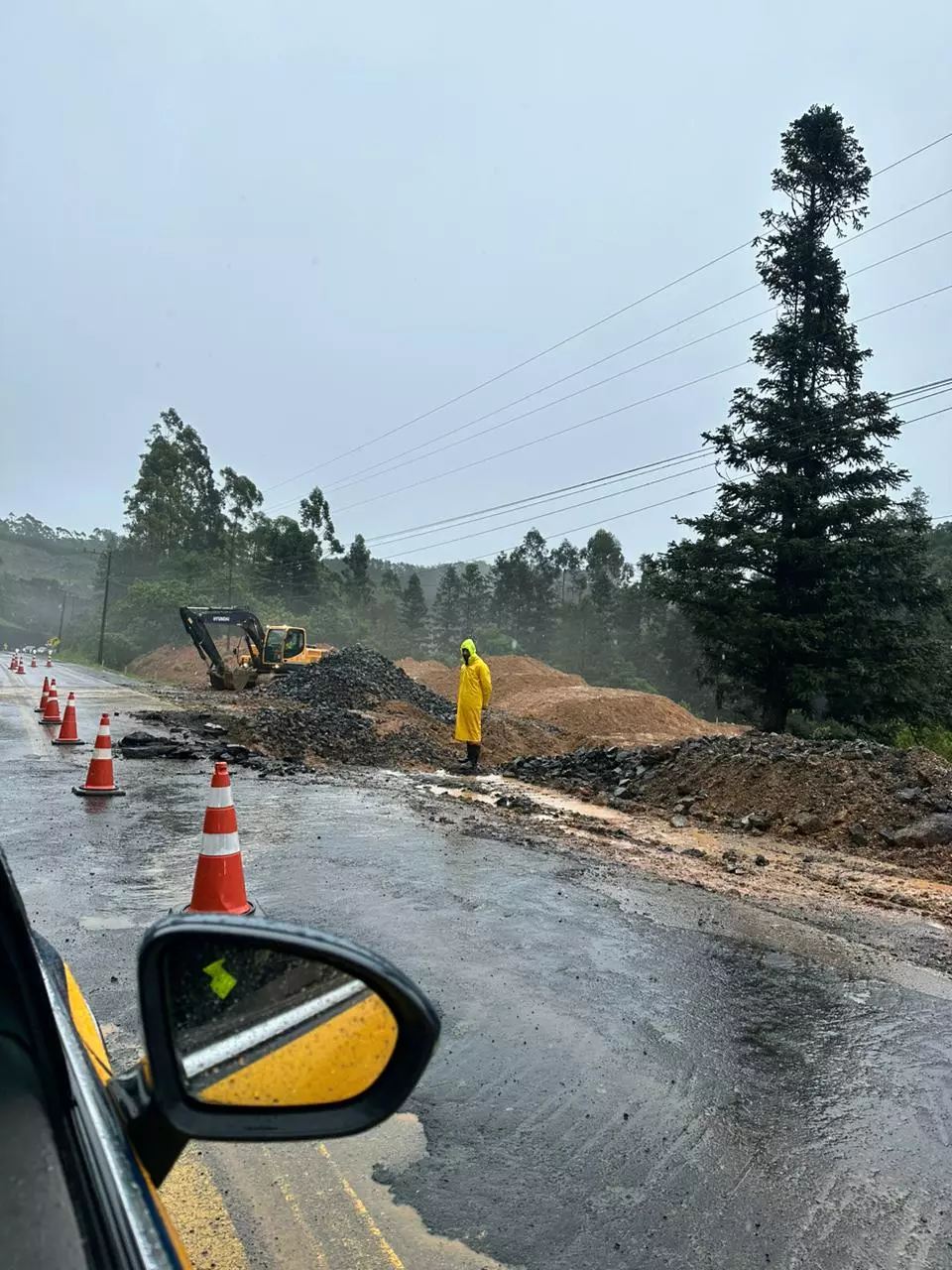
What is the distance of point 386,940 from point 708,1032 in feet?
5.67

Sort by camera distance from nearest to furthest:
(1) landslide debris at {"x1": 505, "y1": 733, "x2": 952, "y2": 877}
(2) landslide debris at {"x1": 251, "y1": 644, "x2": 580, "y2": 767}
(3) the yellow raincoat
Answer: (1) landslide debris at {"x1": 505, "y1": 733, "x2": 952, "y2": 877} < (3) the yellow raincoat < (2) landslide debris at {"x1": 251, "y1": 644, "x2": 580, "y2": 767}

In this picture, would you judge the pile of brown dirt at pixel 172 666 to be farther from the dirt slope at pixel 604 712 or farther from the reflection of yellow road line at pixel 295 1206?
the reflection of yellow road line at pixel 295 1206

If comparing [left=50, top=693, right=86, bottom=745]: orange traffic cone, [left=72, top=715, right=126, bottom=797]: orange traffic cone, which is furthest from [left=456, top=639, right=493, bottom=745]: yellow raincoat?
[left=50, top=693, right=86, bottom=745]: orange traffic cone

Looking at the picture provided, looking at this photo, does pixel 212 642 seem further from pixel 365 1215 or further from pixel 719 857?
pixel 365 1215

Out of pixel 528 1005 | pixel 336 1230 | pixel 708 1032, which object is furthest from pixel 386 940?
pixel 336 1230

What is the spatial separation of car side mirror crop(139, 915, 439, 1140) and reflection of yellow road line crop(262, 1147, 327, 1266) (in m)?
1.36

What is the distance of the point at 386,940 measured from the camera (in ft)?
15.3

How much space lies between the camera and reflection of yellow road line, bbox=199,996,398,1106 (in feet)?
3.90

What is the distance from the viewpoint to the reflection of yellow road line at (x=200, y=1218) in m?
2.19

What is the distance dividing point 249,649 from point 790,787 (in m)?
23.3

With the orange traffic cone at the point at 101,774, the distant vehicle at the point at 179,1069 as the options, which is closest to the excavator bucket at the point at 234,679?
the orange traffic cone at the point at 101,774

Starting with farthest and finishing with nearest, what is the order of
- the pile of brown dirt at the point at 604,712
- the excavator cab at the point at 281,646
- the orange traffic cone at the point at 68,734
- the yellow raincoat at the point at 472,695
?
the excavator cab at the point at 281,646 < the pile of brown dirt at the point at 604,712 < the yellow raincoat at the point at 472,695 < the orange traffic cone at the point at 68,734

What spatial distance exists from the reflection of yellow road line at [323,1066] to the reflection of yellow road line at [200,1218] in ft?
4.00

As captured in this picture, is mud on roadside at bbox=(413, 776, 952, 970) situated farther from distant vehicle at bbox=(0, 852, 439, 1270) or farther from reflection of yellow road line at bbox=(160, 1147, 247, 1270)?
distant vehicle at bbox=(0, 852, 439, 1270)
